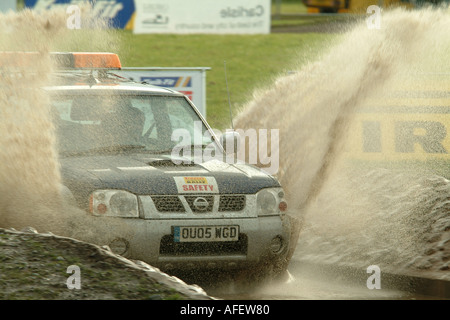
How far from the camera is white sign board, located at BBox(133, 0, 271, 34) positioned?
74.9 ft

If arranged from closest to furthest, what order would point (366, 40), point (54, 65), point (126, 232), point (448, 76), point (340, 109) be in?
1. point (126, 232)
2. point (54, 65)
3. point (340, 109)
4. point (366, 40)
5. point (448, 76)

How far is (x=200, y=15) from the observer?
75.7 feet

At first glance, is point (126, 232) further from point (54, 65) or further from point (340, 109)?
point (340, 109)

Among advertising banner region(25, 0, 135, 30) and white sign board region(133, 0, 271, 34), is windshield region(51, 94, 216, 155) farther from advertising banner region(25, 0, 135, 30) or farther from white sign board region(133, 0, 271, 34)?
advertising banner region(25, 0, 135, 30)

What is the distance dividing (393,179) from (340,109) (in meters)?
1.14

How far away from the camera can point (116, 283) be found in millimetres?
5691

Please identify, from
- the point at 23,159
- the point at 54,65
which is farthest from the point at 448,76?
the point at 23,159

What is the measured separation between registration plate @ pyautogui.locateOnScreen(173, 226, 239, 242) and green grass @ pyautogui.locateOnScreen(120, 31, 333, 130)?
12.1 meters

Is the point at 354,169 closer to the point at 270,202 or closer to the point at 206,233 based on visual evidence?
the point at 270,202

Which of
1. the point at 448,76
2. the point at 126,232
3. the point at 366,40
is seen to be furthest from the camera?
the point at 448,76

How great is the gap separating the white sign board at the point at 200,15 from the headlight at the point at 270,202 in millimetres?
15821

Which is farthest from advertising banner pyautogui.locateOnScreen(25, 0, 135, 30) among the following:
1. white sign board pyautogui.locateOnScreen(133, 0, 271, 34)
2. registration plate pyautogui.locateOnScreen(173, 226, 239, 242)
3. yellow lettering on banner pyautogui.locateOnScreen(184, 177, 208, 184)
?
registration plate pyautogui.locateOnScreen(173, 226, 239, 242)

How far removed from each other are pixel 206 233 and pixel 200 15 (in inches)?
656

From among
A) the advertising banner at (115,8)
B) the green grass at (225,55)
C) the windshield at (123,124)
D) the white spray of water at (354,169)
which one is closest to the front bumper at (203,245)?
the windshield at (123,124)
